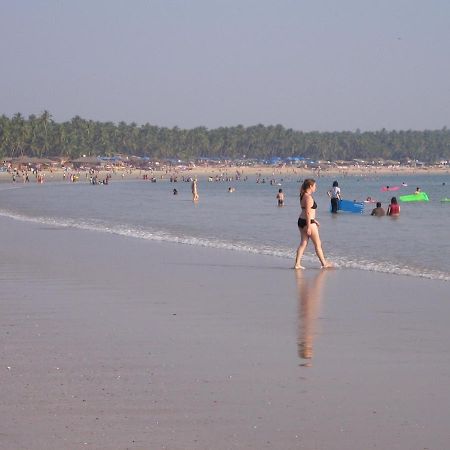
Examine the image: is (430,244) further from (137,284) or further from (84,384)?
(84,384)

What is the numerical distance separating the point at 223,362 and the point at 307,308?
3.22m

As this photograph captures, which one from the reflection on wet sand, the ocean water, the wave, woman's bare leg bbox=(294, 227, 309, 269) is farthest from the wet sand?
the ocean water

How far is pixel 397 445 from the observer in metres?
5.16

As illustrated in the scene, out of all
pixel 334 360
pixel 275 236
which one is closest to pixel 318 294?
pixel 334 360

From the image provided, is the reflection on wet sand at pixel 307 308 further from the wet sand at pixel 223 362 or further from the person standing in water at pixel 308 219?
the person standing in water at pixel 308 219

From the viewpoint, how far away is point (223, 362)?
7281 millimetres

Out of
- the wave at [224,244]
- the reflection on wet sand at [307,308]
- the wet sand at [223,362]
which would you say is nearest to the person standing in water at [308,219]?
the reflection on wet sand at [307,308]

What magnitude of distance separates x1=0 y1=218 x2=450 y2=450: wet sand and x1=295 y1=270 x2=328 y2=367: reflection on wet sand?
1.0 inches

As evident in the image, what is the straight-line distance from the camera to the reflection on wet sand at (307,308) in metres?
7.77

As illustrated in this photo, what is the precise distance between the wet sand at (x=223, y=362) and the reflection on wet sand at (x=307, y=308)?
2cm

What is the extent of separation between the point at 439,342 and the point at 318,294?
3564mm

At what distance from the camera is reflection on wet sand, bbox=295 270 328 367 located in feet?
25.5

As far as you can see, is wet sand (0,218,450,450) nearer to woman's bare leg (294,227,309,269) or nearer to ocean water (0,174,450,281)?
woman's bare leg (294,227,309,269)

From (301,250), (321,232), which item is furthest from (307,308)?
(321,232)
